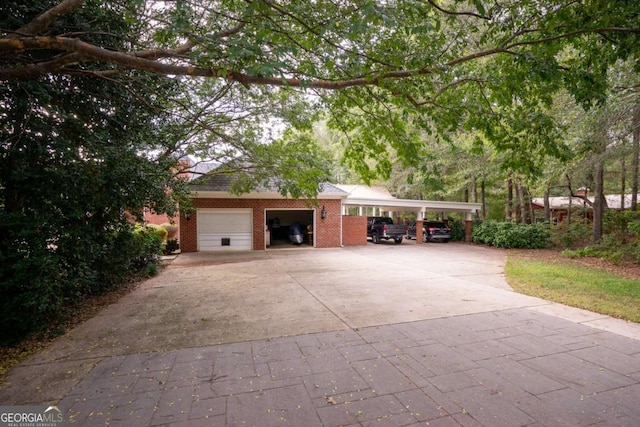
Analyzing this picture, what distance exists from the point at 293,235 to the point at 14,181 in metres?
13.0

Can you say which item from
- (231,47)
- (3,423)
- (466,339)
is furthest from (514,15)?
(3,423)

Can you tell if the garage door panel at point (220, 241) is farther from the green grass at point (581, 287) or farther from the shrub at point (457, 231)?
the shrub at point (457, 231)

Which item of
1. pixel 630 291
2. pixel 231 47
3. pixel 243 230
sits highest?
pixel 231 47

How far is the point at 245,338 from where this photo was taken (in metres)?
4.21

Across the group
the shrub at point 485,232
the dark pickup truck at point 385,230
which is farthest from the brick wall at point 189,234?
the shrub at point 485,232

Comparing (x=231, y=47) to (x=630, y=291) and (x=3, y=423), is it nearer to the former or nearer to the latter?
(x=3, y=423)

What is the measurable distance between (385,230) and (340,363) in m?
15.4

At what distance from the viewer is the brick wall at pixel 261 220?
14.2 metres

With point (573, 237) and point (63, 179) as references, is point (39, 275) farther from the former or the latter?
point (573, 237)

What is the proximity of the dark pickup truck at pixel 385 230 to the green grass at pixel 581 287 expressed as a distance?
8.24 metres

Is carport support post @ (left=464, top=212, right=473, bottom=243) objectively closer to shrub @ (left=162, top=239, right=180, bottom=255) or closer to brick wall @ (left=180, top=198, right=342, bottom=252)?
brick wall @ (left=180, top=198, right=342, bottom=252)

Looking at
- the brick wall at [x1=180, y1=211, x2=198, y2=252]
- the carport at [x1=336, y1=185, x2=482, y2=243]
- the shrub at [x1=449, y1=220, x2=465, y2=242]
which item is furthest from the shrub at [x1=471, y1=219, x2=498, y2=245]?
the brick wall at [x1=180, y1=211, x2=198, y2=252]

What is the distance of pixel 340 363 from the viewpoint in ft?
11.3

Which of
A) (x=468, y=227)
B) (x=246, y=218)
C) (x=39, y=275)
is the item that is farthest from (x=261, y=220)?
(x=468, y=227)
